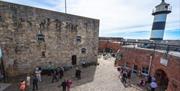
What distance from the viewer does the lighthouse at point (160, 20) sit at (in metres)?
18.1

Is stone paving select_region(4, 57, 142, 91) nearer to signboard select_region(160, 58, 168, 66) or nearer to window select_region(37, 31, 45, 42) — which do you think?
signboard select_region(160, 58, 168, 66)

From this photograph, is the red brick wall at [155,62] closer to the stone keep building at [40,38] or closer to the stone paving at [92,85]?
the stone paving at [92,85]

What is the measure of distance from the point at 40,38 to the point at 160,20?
16476 millimetres

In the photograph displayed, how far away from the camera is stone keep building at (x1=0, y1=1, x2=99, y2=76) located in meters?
13.1

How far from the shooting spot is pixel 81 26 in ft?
62.0

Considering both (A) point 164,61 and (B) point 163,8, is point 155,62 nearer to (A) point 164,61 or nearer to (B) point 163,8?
(A) point 164,61

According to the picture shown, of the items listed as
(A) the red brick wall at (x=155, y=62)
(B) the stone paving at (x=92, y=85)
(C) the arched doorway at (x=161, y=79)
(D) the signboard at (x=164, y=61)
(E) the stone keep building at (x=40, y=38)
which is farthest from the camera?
(E) the stone keep building at (x=40, y=38)

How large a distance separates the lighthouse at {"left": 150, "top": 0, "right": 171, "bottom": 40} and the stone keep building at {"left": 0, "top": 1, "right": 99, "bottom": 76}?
8763 millimetres

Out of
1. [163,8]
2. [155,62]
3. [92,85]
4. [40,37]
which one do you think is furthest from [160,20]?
[40,37]

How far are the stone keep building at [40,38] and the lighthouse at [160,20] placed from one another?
8.76 metres

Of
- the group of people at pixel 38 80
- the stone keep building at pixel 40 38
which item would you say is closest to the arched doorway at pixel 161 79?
the group of people at pixel 38 80

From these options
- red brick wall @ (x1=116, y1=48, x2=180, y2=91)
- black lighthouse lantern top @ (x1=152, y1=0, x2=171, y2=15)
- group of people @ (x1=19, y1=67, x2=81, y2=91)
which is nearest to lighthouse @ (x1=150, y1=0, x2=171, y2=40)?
black lighthouse lantern top @ (x1=152, y1=0, x2=171, y2=15)

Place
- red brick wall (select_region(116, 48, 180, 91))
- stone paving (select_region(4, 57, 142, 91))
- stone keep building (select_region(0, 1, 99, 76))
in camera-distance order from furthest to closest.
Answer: stone keep building (select_region(0, 1, 99, 76))
stone paving (select_region(4, 57, 142, 91))
red brick wall (select_region(116, 48, 180, 91))

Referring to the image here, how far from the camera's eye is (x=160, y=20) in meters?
18.6
